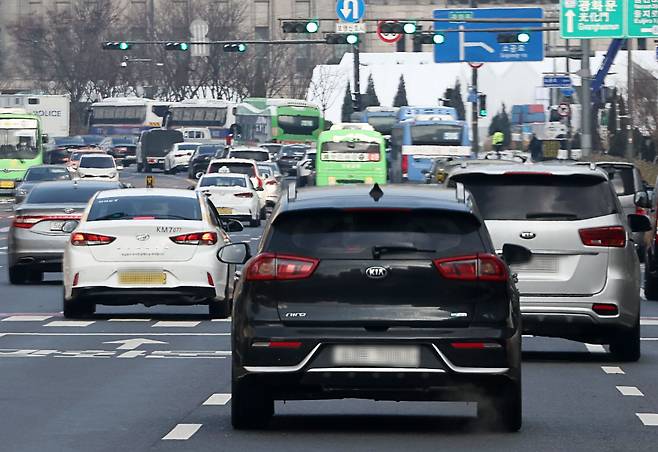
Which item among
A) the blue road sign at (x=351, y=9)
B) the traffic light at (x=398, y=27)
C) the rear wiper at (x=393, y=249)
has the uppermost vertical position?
the blue road sign at (x=351, y=9)

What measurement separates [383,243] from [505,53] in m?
50.4

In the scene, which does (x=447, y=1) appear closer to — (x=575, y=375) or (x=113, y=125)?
(x=113, y=125)

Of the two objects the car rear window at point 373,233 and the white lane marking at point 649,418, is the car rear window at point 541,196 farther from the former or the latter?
the car rear window at point 373,233

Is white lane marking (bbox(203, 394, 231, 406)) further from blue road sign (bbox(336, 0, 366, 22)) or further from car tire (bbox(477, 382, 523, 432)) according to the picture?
blue road sign (bbox(336, 0, 366, 22))

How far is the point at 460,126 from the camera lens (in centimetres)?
7094

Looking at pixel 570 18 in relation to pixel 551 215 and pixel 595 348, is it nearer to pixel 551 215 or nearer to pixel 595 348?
pixel 595 348

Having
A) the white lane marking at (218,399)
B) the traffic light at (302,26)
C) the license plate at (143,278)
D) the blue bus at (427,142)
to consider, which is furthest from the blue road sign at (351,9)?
the white lane marking at (218,399)

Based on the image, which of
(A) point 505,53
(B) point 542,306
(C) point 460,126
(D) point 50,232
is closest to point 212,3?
(C) point 460,126

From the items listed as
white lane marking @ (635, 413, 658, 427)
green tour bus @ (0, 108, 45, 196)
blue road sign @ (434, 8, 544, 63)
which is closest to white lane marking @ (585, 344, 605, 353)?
white lane marking @ (635, 413, 658, 427)

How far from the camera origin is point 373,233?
11.2m

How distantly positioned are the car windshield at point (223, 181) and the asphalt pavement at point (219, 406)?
32.1 meters

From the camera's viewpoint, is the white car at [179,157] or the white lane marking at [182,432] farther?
the white car at [179,157]

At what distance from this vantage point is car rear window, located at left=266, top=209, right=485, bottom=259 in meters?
11.2

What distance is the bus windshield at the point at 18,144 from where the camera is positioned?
75.8 metres
